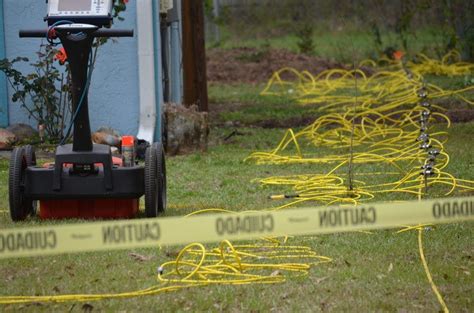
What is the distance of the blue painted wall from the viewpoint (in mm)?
13570

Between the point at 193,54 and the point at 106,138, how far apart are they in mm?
3033

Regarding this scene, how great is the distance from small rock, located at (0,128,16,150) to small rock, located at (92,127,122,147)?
98 centimetres

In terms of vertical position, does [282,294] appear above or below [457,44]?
below

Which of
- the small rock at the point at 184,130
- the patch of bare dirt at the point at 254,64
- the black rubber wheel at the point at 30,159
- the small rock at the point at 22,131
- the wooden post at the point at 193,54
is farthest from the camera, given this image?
the patch of bare dirt at the point at 254,64

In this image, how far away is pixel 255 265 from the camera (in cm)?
727

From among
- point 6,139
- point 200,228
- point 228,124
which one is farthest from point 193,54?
point 200,228

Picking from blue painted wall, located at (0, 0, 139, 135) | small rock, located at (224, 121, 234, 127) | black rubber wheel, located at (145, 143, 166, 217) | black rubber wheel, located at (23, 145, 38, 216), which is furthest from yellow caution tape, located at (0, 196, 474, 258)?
small rock, located at (224, 121, 234, 127)

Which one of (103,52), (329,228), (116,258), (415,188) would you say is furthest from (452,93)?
(329,228)

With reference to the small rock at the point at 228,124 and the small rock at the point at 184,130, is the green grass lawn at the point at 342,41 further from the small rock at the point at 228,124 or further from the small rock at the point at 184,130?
the small rock at the point at 184,130

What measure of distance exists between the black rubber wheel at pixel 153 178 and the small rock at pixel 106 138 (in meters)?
3.82

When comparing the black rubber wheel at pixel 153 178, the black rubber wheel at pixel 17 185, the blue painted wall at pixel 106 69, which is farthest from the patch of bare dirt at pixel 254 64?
the black rubber wheel at pixel 17 185

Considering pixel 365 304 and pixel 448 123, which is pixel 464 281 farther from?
pixel 448 123

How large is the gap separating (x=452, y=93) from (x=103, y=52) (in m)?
5.75

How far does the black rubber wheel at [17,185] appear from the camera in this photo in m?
8.53
